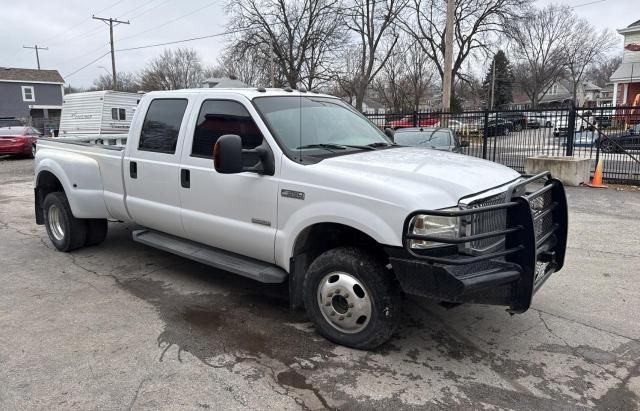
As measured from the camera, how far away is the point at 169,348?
3842 millimetres

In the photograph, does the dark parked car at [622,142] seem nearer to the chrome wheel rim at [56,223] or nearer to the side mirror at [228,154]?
the side mirror at [228,154]

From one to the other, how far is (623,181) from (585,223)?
5.05m

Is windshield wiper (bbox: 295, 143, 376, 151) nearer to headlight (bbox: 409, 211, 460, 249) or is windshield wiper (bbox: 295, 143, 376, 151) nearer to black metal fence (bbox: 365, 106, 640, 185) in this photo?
headlight (bbox: 409, 211, 460, 249)

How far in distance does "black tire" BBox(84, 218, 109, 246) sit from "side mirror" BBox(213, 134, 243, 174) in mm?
3363

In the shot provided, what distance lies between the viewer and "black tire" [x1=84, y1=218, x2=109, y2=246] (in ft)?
21.0

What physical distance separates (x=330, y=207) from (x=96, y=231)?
162 inches

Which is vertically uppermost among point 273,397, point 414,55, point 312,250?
point 414,55

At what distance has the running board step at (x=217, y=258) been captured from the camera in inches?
164

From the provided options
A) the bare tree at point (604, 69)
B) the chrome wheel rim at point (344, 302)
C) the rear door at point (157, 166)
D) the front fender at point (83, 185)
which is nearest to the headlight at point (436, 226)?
the chrome wheel rim at point (344, 302)

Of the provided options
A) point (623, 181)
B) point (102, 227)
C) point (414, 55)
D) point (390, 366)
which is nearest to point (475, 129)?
point (623, 181)

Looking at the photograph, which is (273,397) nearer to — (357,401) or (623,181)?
(357,401)

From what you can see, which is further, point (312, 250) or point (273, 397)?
point (312, 250)

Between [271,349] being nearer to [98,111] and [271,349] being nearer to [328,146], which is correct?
[328,146]

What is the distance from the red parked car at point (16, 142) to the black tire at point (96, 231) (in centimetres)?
1641
